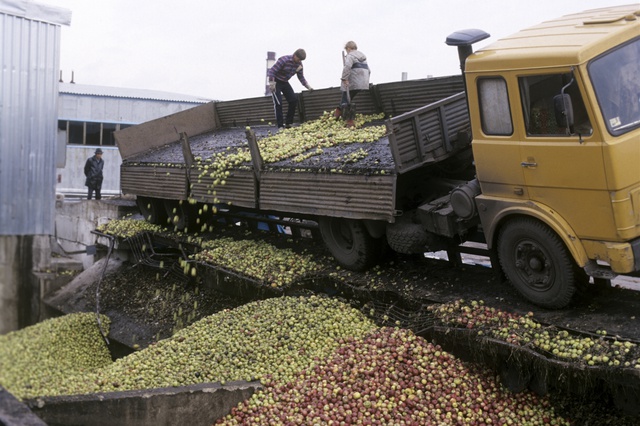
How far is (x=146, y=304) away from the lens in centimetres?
1189

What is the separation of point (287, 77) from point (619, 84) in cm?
806

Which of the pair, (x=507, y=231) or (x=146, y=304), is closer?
(x=507, y=231)

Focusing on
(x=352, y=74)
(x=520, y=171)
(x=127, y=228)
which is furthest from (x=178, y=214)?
(x=520, y=171)

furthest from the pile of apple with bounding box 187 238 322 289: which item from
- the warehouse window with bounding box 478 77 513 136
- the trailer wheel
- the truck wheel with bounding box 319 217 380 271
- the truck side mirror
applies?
the truck side mirror

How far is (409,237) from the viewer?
303 inches

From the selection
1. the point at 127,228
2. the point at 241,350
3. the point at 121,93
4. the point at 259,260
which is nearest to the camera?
the point at 241,350

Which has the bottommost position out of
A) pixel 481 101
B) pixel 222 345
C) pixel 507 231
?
pixel 222 345

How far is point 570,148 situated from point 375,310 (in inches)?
125

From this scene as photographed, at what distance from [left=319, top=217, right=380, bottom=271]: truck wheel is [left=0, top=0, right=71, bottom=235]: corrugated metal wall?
4.64 metres

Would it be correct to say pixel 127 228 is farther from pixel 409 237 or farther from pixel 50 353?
pixel 409 237

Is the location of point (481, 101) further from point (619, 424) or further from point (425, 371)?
point (619, 424)

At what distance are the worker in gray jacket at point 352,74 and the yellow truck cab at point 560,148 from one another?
4.65 meters

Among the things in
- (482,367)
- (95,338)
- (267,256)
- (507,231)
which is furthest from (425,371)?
(95,338)

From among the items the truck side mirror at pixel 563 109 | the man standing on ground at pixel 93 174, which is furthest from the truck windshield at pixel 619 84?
the man standing on ground at pixel 93 174
